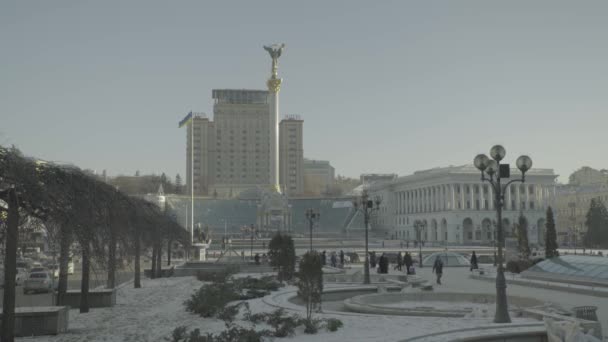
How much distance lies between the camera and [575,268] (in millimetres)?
27094

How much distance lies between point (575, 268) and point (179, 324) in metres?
19.3

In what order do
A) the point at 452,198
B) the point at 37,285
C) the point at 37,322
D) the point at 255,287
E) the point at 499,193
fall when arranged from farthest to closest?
1. the point at 452,198
2. the point at 37,285
3. the point at 255,287
4. the point at 499,193
5. the point at 37,322

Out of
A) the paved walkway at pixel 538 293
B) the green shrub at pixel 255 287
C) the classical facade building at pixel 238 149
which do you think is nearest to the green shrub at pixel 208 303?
the green shrub at pixel 255 287

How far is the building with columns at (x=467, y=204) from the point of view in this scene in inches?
4422

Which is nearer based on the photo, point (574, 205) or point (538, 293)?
point (538, 293)

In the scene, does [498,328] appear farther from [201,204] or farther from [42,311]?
[201,204]

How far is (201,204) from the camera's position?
130125 mm

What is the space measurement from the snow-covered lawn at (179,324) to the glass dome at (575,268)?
41.9 feet

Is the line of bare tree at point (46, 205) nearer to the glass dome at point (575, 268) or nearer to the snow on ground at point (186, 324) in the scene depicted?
the snow on ground at point (186, 324)

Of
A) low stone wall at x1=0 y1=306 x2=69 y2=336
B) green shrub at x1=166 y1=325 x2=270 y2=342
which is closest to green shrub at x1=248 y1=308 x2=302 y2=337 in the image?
green shrub at x1=166 y1=325 x2=270 y2=342

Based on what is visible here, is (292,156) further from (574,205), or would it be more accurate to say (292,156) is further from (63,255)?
(63,255)

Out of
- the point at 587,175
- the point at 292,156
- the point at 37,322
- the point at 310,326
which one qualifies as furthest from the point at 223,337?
the point at 587,175

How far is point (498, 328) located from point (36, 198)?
10.1m

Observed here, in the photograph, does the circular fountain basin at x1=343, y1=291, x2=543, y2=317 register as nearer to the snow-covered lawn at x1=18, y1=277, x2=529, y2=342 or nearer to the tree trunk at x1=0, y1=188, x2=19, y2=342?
the snow-covered lawn at x1=18, y1=277, x2=529, y2=342
